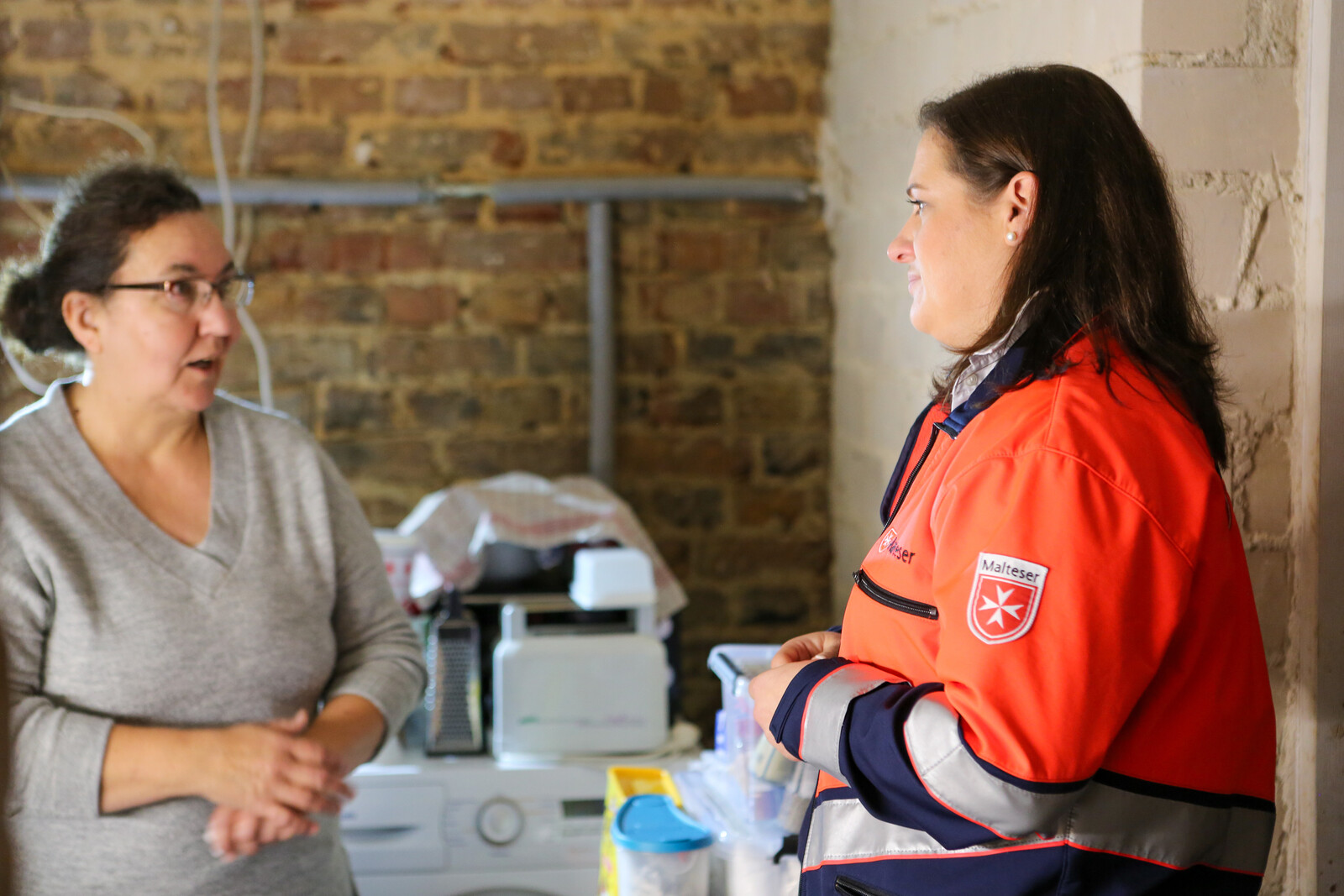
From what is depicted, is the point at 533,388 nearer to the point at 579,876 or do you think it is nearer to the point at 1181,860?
the point at 579,876

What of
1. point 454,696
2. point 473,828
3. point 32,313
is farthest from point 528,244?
point 473,828

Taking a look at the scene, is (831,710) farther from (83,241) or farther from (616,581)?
(83,241)

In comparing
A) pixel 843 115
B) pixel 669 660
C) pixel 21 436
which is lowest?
pixel 669 660

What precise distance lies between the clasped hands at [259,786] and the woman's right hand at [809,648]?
25.5 inches

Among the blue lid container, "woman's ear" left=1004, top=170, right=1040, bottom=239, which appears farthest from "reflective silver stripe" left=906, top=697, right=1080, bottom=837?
the blue lid container

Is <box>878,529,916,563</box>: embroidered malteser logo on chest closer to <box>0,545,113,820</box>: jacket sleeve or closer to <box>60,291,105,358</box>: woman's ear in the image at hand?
<box>0,545,113,820</box>: jacket sleeve

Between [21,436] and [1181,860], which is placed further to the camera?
[21,436]

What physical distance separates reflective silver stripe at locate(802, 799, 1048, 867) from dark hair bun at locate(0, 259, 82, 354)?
1.24 metres

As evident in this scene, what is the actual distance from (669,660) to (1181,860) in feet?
4.34

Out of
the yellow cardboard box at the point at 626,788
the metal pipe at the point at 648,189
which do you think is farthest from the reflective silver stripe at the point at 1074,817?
the metal pipe at the point at 648,189

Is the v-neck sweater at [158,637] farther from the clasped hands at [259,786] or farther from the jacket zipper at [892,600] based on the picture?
the jacket zipper at [892,600]

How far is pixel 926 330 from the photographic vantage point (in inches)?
39.5

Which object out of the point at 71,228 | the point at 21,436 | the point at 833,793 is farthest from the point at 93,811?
the point at 833,793

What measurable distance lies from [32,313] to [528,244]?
1230 mm
